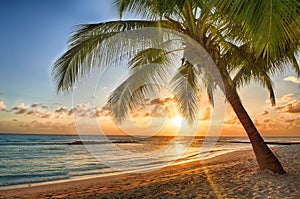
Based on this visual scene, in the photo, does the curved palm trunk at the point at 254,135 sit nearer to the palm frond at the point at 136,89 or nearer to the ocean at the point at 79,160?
the palm frond at the point at 136,89

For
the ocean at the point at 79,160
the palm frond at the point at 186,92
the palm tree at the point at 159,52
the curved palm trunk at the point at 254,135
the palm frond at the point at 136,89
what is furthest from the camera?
the ocean at the point at 79,160

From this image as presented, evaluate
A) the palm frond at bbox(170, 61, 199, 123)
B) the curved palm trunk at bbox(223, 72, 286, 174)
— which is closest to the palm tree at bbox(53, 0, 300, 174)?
the curved palm trunk at bbox(223, 72, 286, 174)

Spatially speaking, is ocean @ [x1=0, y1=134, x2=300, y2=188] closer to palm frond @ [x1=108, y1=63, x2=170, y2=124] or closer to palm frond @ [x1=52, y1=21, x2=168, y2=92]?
palm frond @ [x1=108, y1=63, x2=170, y2=124]

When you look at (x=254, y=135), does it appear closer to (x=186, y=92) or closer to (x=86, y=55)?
(x=186, y=92)

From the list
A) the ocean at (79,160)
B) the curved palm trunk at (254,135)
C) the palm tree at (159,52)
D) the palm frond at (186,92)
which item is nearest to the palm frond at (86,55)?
the palm tree at (159,52)

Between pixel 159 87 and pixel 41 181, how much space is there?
Result: 6.78 meters

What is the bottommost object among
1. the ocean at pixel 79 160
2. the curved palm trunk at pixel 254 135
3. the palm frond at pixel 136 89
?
the ocean at pixel 79 160

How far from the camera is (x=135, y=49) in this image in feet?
20.0

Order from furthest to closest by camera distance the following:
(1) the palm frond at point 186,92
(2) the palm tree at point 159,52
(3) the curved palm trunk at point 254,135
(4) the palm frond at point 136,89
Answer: (1) the palm frond at point 186,92, (4) the palm frond at point 136,89, (3) the curved palm trunk at point 254,135, (2) the palm tree at point 159,52

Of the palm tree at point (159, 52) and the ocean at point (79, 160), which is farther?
the ocean at point (79, 160)

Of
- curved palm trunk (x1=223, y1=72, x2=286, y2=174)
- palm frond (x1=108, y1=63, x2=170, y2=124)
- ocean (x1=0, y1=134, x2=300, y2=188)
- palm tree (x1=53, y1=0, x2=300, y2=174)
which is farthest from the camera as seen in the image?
ocean (x1=0, y1=134, x2=300, y2=188)

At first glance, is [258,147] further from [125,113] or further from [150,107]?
[125,113]

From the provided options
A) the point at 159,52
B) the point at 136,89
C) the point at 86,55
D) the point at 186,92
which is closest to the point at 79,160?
the point at 186,92

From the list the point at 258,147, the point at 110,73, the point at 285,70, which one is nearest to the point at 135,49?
the point at 110,73
